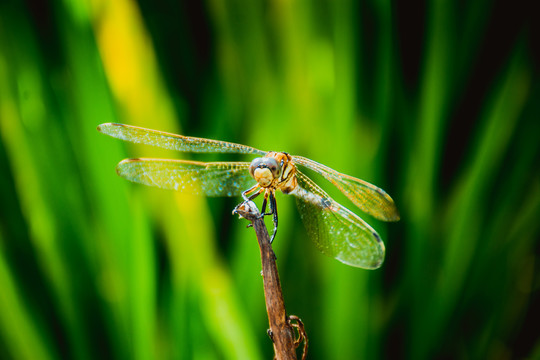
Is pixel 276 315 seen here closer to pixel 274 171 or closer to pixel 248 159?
pixel 274 171

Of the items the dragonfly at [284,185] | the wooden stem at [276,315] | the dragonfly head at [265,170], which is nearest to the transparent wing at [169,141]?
the dragonfly at [284,185]

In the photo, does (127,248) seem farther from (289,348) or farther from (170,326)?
(289,348)

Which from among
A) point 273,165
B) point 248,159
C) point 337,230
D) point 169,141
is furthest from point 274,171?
point 248,159

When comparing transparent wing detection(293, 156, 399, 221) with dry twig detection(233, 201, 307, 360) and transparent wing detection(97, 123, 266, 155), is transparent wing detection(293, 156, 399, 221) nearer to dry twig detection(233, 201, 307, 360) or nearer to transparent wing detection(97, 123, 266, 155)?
transparent wing detection(97, 123, 266, 155)

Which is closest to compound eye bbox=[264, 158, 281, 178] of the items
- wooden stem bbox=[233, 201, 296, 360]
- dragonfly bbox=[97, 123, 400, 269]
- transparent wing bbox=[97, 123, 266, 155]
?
dragonfly bbox=[97, 123, 400, 269]

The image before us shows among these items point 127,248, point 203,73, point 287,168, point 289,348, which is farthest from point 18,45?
point 289,348

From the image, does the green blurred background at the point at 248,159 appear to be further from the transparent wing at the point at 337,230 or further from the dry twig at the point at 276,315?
the dry twig at the point at 276,315
